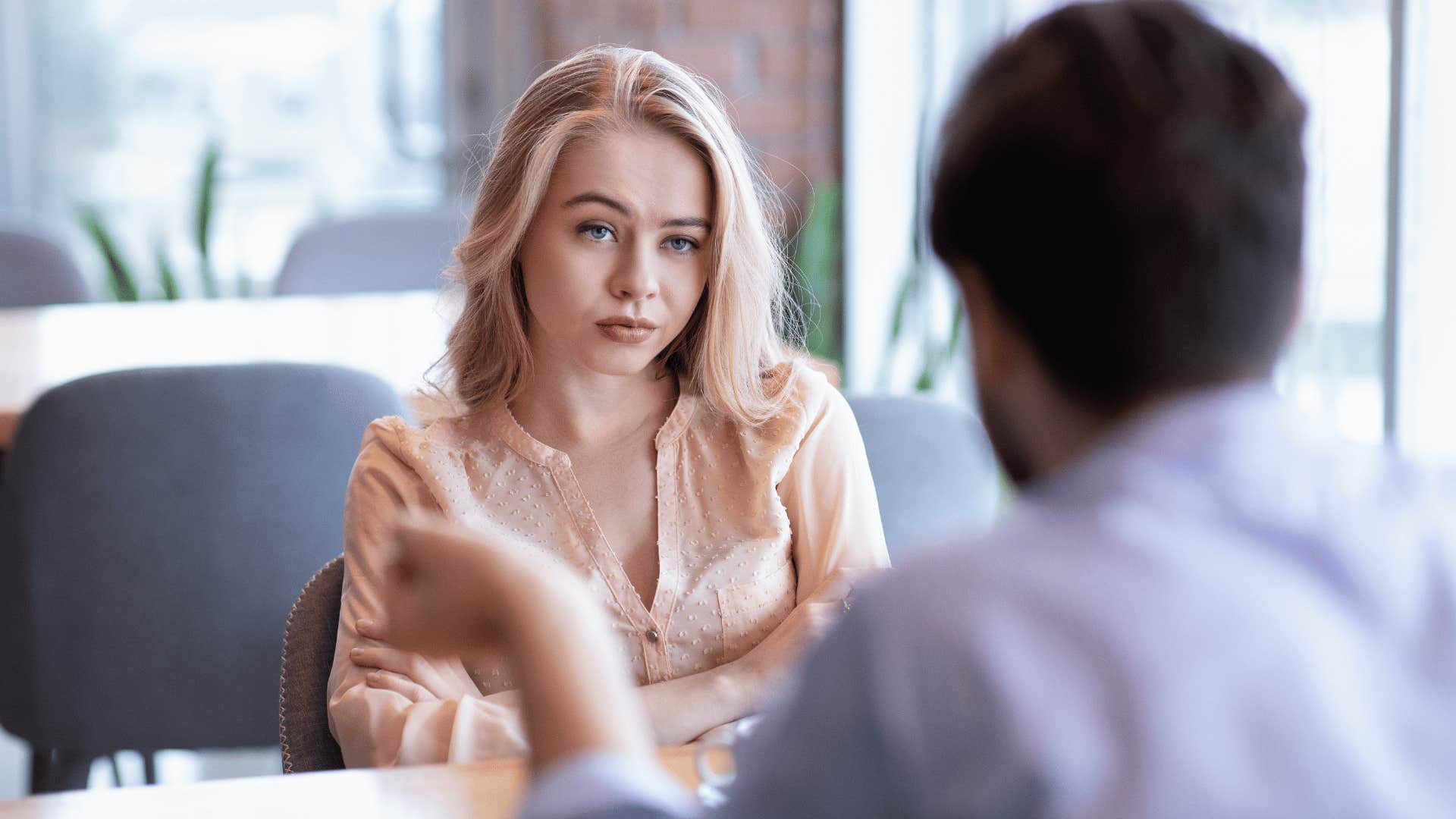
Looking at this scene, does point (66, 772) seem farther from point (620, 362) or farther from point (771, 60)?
point (771, 60)

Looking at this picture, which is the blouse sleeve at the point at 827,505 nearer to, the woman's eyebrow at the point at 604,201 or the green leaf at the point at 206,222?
the woman's eyebrow at the point at 604,201

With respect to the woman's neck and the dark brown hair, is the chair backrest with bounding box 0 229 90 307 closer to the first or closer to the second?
the woman's neck

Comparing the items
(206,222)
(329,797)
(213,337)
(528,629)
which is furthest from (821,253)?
(528,629)

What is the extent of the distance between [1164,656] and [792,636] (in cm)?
83

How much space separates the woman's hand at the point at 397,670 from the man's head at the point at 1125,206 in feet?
2.53

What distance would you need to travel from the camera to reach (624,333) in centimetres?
133

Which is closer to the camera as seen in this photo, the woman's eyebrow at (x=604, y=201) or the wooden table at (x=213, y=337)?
the woman's eyebrow at (x=604, y=201)

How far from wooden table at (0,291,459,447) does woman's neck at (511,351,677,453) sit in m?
0.79

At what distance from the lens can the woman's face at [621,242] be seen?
1.33 m

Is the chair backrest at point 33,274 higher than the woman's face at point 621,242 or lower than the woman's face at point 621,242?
lower

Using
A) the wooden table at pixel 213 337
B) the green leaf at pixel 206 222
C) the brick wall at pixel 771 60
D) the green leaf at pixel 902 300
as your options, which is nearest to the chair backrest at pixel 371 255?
the wooden table at pixel 213 337

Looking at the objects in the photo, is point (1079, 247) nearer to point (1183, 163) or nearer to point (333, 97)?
point (1183, 163)

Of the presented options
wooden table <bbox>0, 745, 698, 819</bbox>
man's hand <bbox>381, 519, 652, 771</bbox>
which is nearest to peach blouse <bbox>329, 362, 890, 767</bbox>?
wooden table <bbox>0, 745, 698, 819</bbox>

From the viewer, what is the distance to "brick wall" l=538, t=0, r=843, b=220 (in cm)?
373
